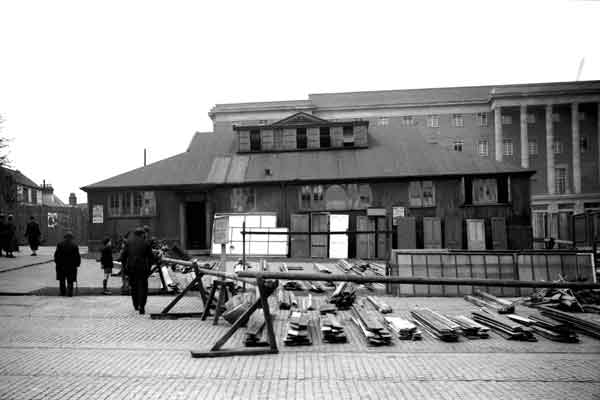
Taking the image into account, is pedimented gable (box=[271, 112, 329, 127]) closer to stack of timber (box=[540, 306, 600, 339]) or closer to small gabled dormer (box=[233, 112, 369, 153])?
small gabled dormer (box=[233, 112, 369, 153])

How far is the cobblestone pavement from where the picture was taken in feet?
19.3

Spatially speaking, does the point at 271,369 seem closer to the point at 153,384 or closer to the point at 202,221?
the point at 153,384

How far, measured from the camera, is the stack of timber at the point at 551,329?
27.7 feet

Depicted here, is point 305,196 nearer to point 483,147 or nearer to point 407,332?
point 407,332

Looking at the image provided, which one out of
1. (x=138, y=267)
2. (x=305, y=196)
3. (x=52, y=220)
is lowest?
(x=138, y=267)

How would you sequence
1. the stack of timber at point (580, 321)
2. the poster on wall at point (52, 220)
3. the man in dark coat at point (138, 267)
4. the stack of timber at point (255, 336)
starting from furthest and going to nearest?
1. the poster on wall at point (52, 220)
2. the man in dark coat at point (138, 267)
3. the stack of timber at point (580, 321)
4. the stack of timber at point (255, 336)

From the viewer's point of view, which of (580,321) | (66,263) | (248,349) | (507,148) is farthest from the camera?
(507,148)

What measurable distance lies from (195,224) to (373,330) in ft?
67.8

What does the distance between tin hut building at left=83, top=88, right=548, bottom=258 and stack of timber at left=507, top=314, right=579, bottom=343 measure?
14547 mm

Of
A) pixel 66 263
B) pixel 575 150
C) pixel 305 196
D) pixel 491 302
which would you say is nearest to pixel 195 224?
pixel 305 196

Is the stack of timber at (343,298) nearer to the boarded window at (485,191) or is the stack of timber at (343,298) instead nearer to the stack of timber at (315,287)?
the stack of timber at (315,287)

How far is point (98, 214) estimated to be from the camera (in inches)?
1068

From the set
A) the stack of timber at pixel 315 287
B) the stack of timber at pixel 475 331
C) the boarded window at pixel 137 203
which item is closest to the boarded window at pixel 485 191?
the stack of timber at pixel 315 287

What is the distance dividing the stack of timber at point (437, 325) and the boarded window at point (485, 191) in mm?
16902
